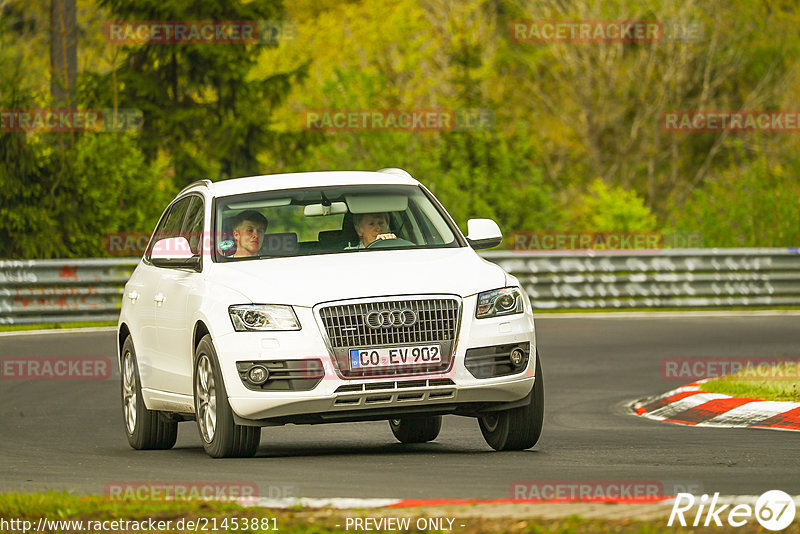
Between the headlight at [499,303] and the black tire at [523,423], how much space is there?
39 cm

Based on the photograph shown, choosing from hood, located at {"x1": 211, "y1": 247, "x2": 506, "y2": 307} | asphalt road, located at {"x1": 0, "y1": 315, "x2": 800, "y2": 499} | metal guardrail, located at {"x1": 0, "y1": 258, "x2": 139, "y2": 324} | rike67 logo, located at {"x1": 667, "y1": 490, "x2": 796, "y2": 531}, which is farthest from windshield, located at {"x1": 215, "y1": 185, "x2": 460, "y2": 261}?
metal guardrail, located at {"x1": 0, "y1": 258, "x2": 139, "y2": 324}

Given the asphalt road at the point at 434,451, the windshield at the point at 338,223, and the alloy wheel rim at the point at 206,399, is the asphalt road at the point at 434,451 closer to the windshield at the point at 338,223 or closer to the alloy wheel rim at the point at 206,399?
the alloy wheel rim at the point at 206,399

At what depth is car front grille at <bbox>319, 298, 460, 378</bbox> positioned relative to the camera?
9602 millimetres

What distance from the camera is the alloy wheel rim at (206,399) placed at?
1007 centimetres

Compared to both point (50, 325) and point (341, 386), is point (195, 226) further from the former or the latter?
point (50, 325)

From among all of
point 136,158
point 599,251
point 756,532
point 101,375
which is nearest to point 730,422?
point 756,532

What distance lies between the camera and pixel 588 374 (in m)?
17.4

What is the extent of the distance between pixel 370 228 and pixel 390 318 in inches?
56.0

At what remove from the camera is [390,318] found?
9.62m

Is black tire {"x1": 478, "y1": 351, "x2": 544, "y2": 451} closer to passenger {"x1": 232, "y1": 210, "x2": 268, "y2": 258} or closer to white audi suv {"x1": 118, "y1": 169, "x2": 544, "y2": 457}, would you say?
white audi suv {"x1": 118, "y1": 169, "x2": 544, "y2": 457}

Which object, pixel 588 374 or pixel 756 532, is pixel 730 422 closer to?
pixel 588 374

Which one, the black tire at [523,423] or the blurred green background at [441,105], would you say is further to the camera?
the blurred green background at [441,105]

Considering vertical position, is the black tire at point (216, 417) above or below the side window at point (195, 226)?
below

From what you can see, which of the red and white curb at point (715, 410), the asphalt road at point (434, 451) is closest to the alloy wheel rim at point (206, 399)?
the asphalt road at point (434, 451)
